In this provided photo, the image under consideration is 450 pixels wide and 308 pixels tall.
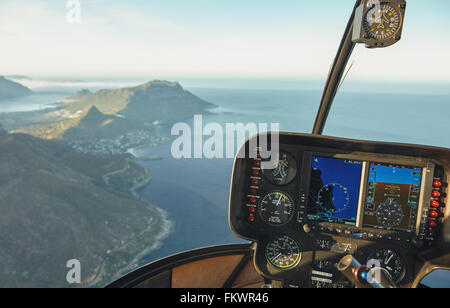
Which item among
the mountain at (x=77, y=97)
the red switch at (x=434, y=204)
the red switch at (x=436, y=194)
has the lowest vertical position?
the red switch at (x=434, y=204)

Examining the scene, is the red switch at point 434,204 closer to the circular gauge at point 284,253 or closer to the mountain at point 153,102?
the circular gauge at point 284,253

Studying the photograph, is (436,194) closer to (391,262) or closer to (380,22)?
(391,262)

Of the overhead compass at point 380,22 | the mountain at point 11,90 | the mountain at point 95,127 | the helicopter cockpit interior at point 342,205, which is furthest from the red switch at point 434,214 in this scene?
the mountain at point 95,127

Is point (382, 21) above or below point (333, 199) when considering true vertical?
above

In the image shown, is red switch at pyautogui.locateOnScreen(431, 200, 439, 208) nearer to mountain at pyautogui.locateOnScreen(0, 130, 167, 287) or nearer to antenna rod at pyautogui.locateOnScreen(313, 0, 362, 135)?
antenna rod at pyautogui.locateOnScreen(313, 0, 362, 135)

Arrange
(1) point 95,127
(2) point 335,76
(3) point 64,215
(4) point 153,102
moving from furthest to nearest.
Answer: (1) point 95,127
(4) point 153,102
(3) point 64,215
(2) point 335,76

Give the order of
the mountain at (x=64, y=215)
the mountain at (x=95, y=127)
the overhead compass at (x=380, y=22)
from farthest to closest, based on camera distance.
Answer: the mountain at (x=95, y=127)
the mountain at (x=64, y=215)
the overhead compass at (x=380, y=22)

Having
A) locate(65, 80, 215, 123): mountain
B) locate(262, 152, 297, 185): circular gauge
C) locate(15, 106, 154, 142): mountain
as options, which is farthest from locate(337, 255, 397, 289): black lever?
locate(15, 106, 154, 142): mountain

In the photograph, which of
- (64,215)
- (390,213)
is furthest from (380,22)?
(64,215)

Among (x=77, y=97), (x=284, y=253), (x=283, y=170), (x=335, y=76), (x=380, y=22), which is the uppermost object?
(x=380, y=22)
